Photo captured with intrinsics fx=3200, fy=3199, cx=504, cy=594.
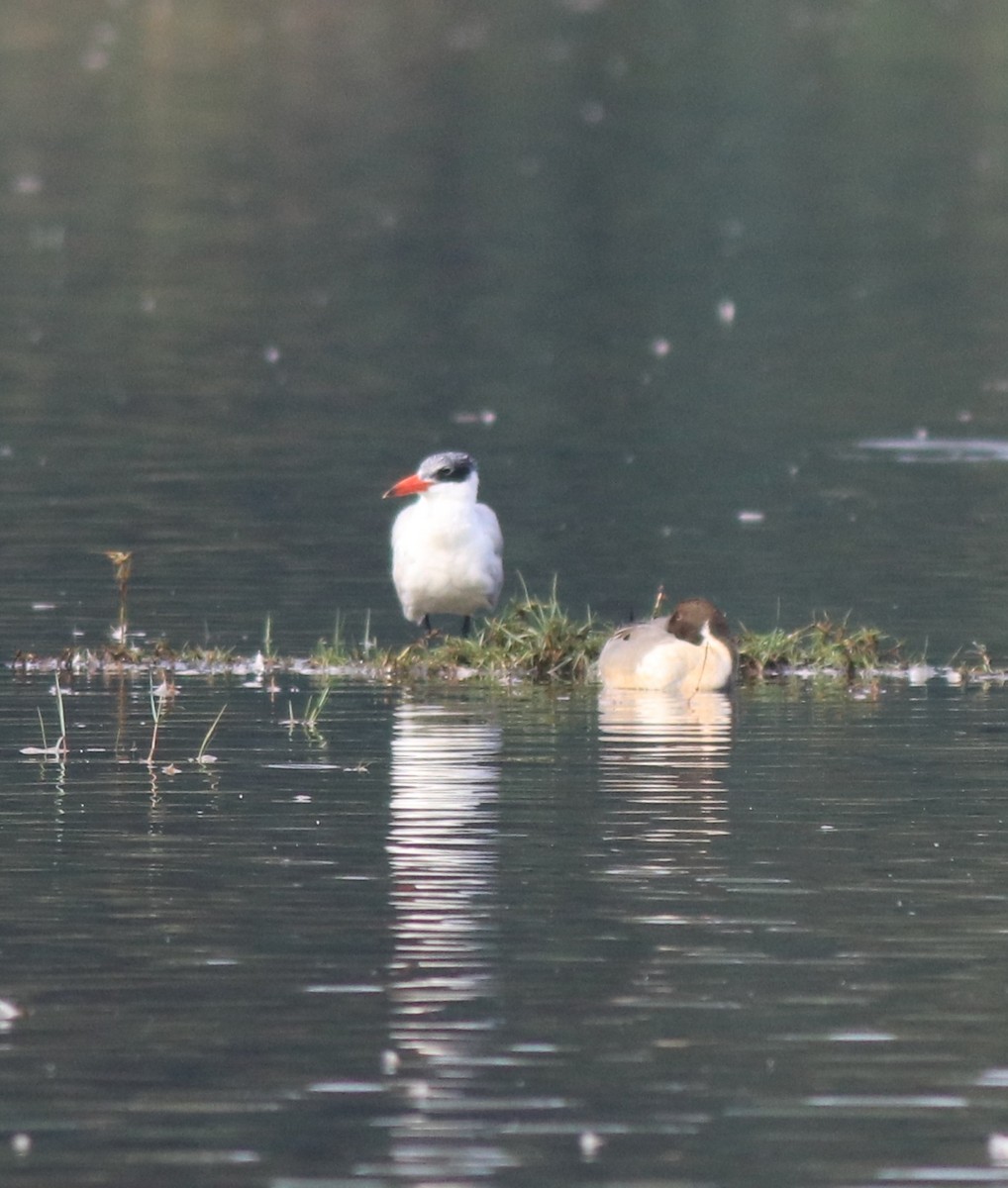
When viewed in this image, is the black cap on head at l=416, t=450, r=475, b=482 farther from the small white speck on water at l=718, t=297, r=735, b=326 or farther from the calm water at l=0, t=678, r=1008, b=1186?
the small white speck on water at l=718, t=297, r=735, b=326

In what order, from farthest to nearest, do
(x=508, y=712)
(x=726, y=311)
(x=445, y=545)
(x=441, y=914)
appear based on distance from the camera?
1. (x=726, y=311)
2. (x=445, y=545)
3. (x=508, y=712)
4. (x=441, y=914)

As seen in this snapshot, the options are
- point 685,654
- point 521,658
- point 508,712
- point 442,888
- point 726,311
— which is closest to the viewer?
point 442,888

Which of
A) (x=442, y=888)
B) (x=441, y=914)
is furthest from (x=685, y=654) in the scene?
(x=441, y=914)

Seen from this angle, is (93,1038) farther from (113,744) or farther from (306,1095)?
(113,744)

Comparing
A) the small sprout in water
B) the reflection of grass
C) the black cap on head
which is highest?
the black cap on head

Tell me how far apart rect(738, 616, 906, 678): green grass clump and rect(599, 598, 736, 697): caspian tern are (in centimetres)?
57

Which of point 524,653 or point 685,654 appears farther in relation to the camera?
point 524,653

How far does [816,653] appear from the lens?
46.8 feet

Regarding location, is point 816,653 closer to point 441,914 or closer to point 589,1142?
point 441,914

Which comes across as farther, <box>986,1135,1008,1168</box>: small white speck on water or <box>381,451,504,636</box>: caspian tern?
<box>381,451,504,636</box>: caspian tern

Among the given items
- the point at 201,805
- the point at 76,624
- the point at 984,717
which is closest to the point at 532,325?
the point at 76,624

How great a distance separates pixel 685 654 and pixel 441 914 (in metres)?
4.10

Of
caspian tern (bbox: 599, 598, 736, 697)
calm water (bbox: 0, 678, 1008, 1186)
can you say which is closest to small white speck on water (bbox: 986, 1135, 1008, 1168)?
calm water (bbox: 0, 678, 1008, 1186)

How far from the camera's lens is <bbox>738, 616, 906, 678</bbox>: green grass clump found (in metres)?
14.1
